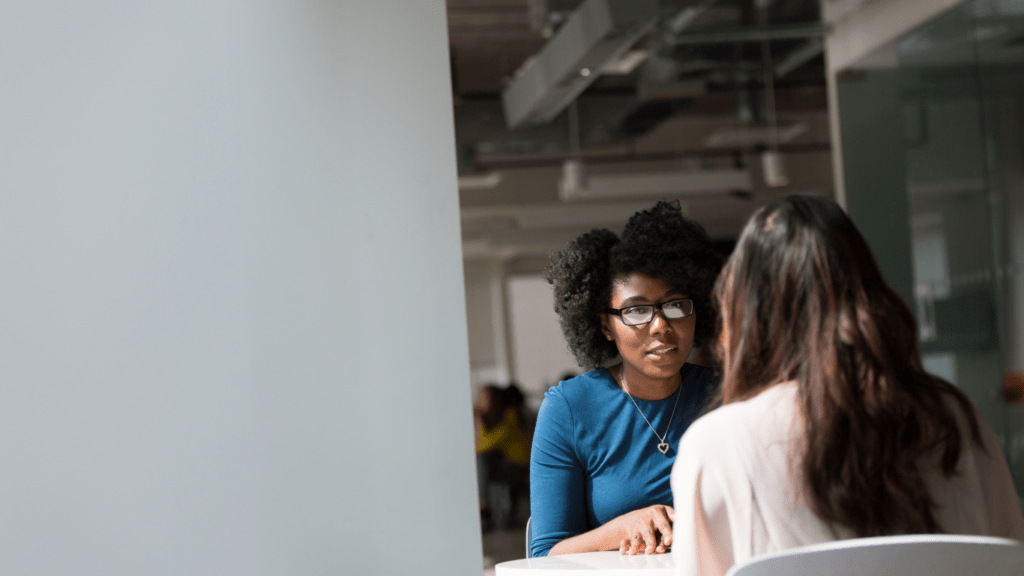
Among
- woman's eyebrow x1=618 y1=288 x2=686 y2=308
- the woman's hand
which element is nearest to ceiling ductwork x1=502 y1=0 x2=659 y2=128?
woman's eyebrow x1=618 y1=288 x2=686 y2=308

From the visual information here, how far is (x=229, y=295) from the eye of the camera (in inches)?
67.6

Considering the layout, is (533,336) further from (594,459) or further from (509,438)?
(594,459)

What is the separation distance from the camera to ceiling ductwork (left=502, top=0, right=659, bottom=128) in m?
4.50

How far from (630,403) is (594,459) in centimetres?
16

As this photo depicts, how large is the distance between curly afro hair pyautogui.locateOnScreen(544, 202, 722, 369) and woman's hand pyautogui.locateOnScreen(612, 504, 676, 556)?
1.71ft

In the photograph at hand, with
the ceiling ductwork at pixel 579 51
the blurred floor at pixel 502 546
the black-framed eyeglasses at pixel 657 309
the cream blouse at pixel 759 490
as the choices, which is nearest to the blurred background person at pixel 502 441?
the blurred floor at pixel 502 546

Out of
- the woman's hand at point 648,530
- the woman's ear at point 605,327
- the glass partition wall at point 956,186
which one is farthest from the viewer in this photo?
the glass partition wall at point 956,186

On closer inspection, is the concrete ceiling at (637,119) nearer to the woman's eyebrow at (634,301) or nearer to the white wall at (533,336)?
the woman's eyebrow at (634,301)

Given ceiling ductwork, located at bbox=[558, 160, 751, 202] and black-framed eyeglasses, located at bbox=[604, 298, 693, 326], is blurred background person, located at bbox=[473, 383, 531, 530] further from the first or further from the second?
black-framed eyeglasses, located at bbox=[604, 298, 693, 326]

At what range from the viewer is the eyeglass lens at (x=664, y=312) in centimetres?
210

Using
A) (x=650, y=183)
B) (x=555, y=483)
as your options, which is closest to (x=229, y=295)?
(x=555, y=483)

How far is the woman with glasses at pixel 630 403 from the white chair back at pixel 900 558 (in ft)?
2.99

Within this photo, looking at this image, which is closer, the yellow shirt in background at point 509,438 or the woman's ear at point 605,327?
the woman's ear at point 605,327

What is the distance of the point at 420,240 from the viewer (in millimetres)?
1794
